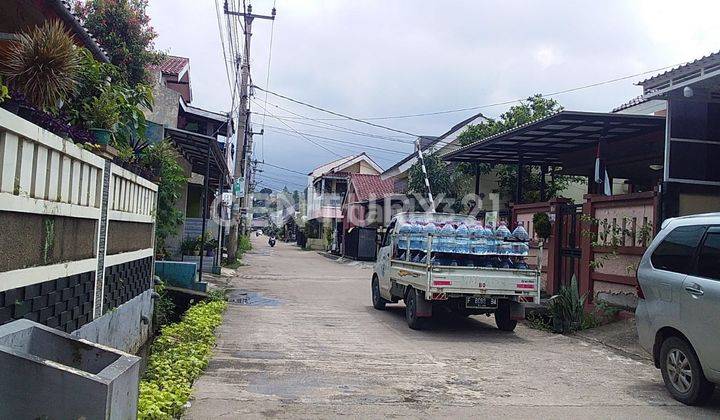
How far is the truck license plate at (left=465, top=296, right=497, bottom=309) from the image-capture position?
10062 mm

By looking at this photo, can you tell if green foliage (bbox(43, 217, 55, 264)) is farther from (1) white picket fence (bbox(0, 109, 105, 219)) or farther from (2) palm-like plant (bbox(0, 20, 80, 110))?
(2) palm-like plant (bbox(0, 20, 80, 110))

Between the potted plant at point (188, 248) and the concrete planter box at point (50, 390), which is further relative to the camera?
the potted plant at point (188, 248)

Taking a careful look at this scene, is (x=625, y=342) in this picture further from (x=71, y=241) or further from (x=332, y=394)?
(x=71, y=241)

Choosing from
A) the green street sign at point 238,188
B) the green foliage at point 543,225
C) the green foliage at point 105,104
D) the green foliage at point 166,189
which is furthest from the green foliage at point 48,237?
the green street sign at point 238,188

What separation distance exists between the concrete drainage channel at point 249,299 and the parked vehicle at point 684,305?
9084 mm

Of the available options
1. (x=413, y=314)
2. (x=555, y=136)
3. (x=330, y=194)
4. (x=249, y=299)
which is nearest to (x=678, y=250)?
(x=413, y=314)

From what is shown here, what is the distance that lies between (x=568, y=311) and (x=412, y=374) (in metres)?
4.54

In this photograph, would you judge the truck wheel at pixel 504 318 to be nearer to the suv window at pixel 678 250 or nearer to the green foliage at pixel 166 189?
the suv window at pixel 678 250

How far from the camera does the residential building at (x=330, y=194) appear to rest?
49100 millimetres

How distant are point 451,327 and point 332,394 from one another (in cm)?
534

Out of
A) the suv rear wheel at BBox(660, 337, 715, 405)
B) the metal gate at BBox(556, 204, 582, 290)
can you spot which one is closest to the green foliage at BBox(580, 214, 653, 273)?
the metal gate at BBox(556, 204, 582, 290)

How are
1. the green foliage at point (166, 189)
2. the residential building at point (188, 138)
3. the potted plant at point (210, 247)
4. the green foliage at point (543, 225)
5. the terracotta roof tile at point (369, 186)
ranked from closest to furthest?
the green foliage at point (543, 225)
the green foliage at point (166, 189)
the residential building at point (188, 138)
the potted plant at point (210, 247)
the terracotta roof tile at point (369, 186)

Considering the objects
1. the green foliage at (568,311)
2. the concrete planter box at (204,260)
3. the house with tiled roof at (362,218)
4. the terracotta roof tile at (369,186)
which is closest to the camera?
the green foliage at (568,311)

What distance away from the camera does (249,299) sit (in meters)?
15.0
